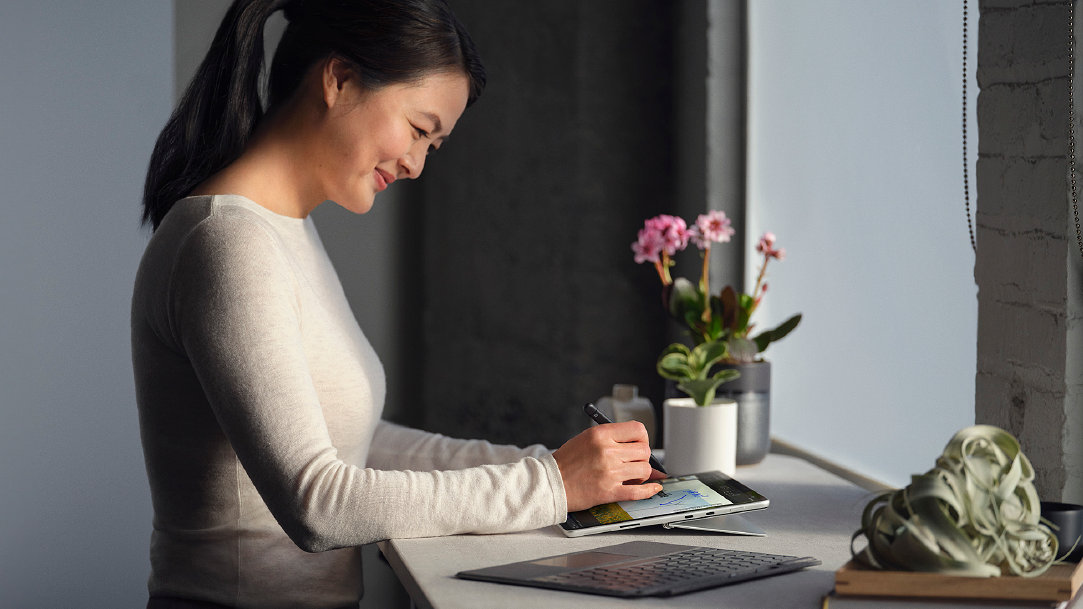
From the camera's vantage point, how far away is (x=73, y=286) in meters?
2.67

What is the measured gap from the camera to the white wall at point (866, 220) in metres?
1.62

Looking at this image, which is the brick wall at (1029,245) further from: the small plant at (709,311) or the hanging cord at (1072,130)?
the small plant at (709,311)

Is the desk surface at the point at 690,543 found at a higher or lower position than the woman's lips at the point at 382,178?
lower

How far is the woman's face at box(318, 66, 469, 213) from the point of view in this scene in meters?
1.32

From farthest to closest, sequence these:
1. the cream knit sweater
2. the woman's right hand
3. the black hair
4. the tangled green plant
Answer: the black hair → the woman's right hand → the cream knit sweater → the tangled green plant

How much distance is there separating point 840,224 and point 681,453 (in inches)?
29.5

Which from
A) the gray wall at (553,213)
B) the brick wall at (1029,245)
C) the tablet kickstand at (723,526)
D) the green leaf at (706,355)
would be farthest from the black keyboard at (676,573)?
the gray wall at (553,213)

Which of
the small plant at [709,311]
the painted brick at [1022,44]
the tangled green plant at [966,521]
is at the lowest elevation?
the tangled green plant at [966,521]

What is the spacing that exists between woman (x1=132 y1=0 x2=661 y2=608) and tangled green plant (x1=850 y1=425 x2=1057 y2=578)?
1.21ft

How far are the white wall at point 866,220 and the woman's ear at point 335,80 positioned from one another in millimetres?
897

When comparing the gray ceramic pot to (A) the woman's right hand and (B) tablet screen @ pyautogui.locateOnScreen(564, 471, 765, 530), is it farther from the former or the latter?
(A) the woman's right hand

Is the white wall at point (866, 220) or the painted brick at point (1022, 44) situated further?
the white wall at point (866, 220)

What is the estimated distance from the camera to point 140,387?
1.21 m

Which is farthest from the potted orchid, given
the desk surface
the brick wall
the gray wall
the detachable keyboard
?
the gray wall
